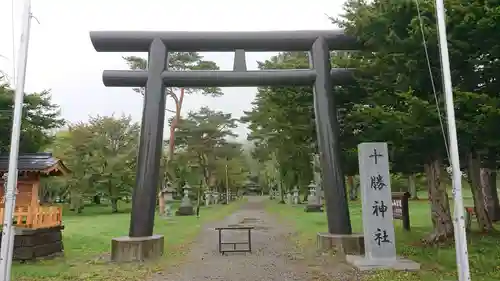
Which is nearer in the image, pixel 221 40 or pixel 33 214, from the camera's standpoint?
pixel 33 214

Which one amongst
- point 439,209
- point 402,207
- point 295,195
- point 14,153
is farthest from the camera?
point 295,195

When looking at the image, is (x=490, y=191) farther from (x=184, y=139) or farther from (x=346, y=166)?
(x=184, y=139)

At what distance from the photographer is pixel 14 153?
5.93m

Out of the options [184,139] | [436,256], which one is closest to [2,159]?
[436,256]

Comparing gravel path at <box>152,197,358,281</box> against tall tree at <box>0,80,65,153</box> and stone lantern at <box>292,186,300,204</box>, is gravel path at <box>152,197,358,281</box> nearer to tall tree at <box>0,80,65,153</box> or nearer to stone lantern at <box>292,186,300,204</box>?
tall tree at <box>0,80,65,153</box>

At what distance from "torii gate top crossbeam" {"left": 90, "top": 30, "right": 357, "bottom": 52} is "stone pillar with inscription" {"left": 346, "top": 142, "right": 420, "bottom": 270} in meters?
3.63

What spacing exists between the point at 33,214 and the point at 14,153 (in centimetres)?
482

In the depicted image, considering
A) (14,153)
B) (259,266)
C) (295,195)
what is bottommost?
(259,266)

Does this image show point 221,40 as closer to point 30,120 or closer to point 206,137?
point 30,120

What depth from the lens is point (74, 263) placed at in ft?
32.0

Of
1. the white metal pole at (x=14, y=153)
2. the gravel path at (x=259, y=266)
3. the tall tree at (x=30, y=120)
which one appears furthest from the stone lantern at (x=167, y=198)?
the white metal pole at (x=14, y=153)

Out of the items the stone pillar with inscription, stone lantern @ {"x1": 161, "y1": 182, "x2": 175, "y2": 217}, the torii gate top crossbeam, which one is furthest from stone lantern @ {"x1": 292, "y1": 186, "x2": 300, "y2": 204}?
the stone pillar with inscription

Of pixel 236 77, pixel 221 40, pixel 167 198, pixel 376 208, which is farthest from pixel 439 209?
pixel 167 198

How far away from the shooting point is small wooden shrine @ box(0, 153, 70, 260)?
991cm
